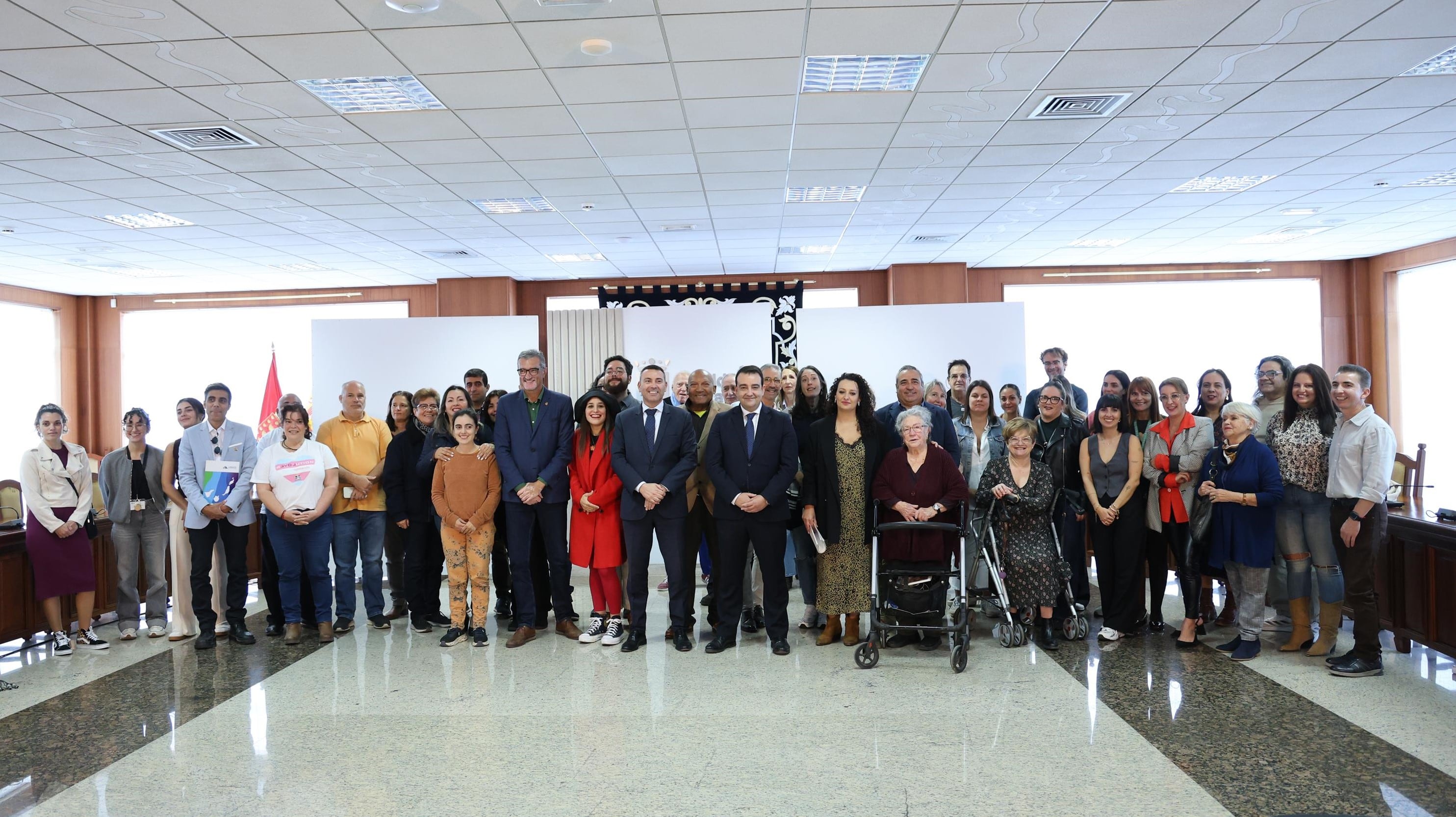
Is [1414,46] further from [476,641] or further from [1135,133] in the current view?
[476,641]

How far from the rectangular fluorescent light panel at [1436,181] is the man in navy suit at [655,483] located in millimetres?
7313

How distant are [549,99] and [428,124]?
96 cm

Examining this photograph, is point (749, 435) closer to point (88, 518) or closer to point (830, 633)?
point (830, 633)

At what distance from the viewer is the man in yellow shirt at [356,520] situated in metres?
5.25

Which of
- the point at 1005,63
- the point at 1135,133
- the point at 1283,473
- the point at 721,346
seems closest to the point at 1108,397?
the point at 1283,473

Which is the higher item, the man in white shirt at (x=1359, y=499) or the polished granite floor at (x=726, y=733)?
the man in white shirt at (x=1359, y=499)

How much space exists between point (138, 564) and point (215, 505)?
3.19 feet

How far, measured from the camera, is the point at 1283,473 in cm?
437

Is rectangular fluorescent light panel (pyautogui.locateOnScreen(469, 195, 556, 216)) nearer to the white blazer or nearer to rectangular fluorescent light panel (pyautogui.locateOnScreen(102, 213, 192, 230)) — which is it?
rectangular fluorescent light panel (pyautogui.locateOnScreen(102, 213, 192, 230))

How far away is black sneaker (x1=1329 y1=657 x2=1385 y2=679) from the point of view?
4.07 metres

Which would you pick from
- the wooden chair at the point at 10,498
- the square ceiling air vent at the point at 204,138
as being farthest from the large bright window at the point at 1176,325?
the wooden chair at the point at 10,498

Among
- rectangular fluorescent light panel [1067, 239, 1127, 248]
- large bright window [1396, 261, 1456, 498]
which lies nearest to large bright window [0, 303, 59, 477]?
rectangular fluorescent light panel [1067, 239, 1127, 248]

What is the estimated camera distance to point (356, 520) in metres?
5.28

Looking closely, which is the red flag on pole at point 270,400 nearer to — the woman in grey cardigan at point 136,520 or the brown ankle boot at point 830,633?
the woman in grey cardigan at point 136,520
